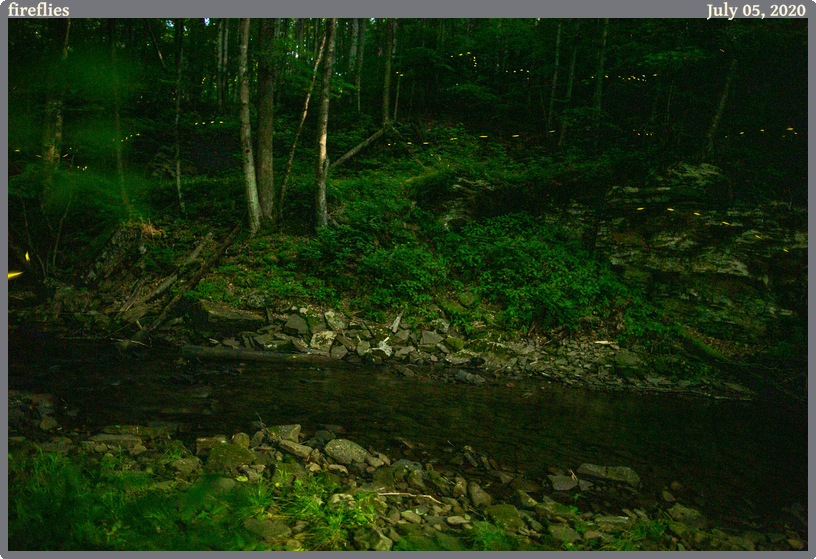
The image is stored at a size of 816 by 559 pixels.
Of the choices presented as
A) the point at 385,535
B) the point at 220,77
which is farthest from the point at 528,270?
the point at 220,77

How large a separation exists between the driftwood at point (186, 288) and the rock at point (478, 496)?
27.5ft

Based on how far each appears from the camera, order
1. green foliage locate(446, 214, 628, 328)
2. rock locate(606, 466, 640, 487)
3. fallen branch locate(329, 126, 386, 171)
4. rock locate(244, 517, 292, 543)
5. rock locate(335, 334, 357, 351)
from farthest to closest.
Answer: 1. fallen branch locate(329, 126, 386, 171)
2. green foliage locate(446, 214, 628, 328)
3. rock locate(335, 334, 357, 351)
4. rock locate(606, 466, 640, 487)
5. rock locate(244, 517, 292, 543)

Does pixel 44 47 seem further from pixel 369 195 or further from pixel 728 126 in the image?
pixel 728 126

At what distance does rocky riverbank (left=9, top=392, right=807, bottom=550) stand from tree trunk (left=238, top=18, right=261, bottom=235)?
333 inches

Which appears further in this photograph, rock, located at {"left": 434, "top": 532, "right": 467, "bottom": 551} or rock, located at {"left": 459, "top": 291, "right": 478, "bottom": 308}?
rock, located at {"left": 459, "top": 291, "right": 478, "bottom": 308}

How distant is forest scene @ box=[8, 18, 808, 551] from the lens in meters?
4.08

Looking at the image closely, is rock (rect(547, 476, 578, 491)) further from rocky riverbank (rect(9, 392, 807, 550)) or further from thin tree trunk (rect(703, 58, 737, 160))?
thin tree trunk (rect(703, 58, 737, 160))

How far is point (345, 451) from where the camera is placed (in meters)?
4.97

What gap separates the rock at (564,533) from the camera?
3.74 meters

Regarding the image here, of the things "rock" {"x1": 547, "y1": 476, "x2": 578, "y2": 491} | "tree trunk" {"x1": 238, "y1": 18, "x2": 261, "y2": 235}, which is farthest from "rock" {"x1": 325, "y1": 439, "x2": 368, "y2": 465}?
"tree trunk" {"x1": 238, "y1": 18, "x2": 261, "y2": 235}

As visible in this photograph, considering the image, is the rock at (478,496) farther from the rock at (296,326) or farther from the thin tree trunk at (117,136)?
the thin tree trunk at (117,136)

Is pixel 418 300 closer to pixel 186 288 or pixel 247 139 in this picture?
pixel 186 288

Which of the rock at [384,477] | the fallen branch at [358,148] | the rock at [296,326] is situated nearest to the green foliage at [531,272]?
the rock at [296,326]

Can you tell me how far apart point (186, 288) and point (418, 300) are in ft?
20.5
